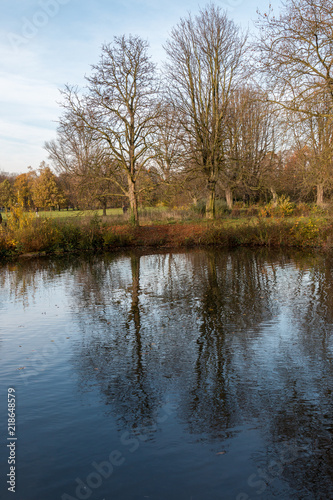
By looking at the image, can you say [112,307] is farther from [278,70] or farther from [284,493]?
[278,70]

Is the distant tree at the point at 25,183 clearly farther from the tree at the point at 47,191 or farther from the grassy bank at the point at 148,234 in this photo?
the grassy bank at the point at 148,234

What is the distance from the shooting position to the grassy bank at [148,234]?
2161 cm

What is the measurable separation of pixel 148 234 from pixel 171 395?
67.8ft

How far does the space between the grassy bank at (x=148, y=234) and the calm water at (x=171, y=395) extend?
450 inches

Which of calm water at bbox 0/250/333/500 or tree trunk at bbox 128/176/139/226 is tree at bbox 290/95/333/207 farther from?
tree trunk at bbox 128/176/139/226

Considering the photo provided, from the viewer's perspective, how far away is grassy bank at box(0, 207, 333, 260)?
2161cm

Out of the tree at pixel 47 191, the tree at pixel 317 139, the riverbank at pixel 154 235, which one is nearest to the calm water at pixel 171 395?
the tree at pixel 317 139

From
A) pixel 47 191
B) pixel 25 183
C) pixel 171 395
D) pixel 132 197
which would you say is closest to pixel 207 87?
pixel 132 197

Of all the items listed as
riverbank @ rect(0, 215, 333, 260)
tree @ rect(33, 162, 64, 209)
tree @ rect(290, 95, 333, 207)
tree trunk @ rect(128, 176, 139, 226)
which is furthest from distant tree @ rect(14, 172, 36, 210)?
tree @ rect(290, 95, 333, 207)

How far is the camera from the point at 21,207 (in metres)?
22.3

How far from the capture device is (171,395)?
17.3ft

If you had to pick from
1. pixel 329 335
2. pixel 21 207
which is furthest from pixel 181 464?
pixel 21 207

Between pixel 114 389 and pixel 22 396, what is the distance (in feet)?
3.85

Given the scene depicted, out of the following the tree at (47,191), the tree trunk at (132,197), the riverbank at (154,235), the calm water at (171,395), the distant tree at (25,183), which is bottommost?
the calm water at (171,395)
